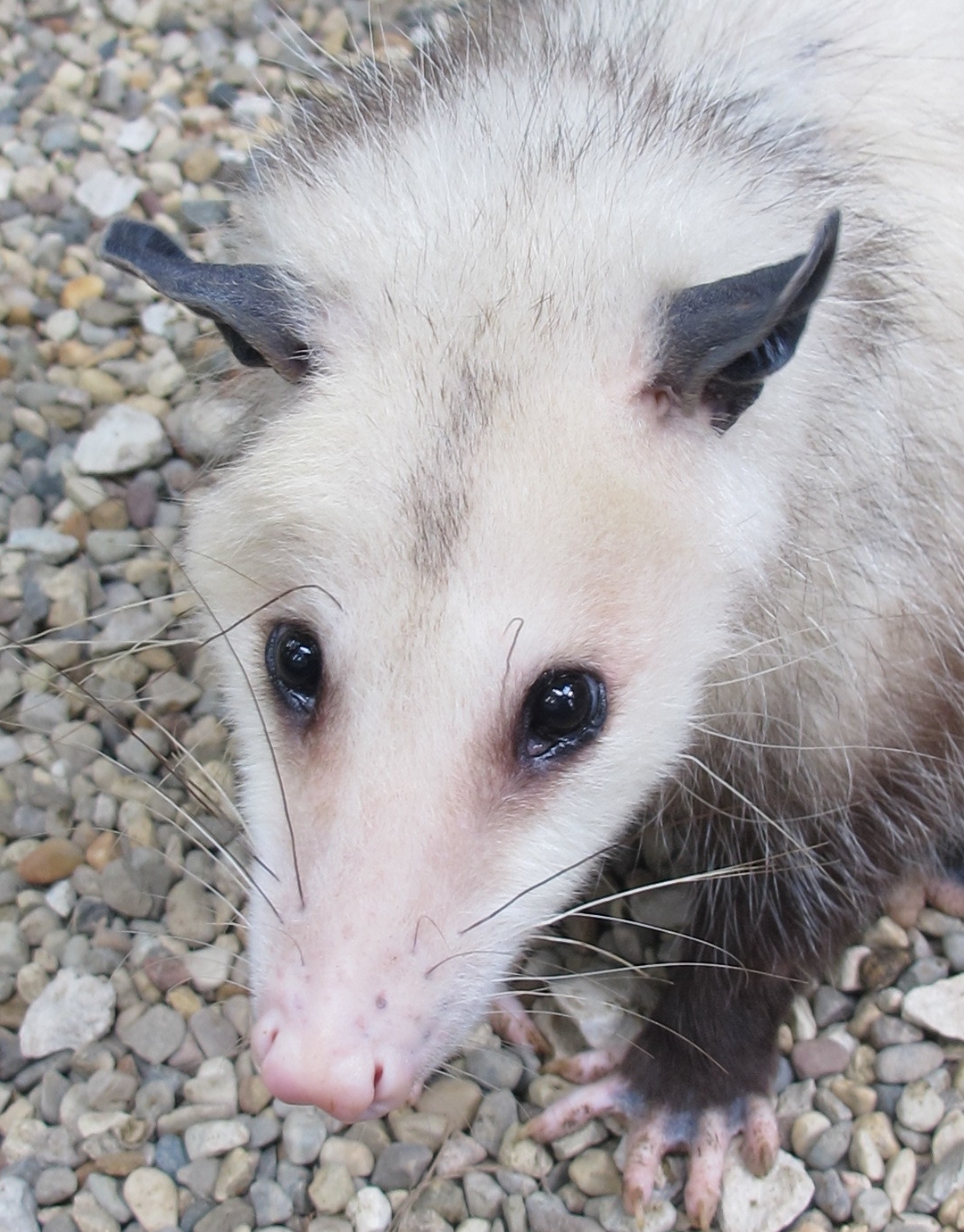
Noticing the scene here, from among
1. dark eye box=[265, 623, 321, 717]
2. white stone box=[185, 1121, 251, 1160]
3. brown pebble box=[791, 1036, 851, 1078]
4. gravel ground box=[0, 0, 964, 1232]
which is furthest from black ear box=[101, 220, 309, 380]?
brown pebble box=[791, 1036, 851, 1078]

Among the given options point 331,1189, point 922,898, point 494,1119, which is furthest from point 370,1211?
point 922,898

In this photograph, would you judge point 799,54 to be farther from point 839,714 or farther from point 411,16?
point 411,16

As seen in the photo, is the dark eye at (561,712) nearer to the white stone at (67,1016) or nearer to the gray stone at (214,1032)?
the gray stone at (214,1032)

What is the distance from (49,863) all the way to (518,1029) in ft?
3.82

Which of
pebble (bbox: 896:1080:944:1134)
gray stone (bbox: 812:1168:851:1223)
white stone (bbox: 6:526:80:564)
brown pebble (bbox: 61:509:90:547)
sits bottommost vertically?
gray stone (bbox: 812:1168:851:1223)

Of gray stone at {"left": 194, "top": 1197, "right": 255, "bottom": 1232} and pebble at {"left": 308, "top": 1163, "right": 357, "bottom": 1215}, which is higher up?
pebble at {"left": 308, "top": 1163, "right": 357, "bottom": 1215}

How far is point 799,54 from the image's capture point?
2.56m

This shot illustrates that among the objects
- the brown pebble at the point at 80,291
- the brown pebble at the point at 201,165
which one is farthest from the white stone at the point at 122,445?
the brown pebble at the point at 201,165

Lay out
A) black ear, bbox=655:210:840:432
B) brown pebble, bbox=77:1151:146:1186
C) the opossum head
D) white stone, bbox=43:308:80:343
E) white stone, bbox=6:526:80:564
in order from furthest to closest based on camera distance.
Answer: white stone, bbox=43:308:80:343
white stone, bbox=6:526:80:564
brown pebble, bbox=77:1151:146:1186
the opossum head
black ear, bbox=655:210:840:432

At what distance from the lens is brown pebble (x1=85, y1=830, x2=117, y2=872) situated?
312 centimetres

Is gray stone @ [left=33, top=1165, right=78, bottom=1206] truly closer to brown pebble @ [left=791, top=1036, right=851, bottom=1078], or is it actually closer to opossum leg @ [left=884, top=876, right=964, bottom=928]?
brown pebble @ [left=791, top=1036, right=851, bottom=1078]

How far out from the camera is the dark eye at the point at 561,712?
1.97m

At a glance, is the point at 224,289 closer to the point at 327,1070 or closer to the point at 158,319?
the point at 327,1070

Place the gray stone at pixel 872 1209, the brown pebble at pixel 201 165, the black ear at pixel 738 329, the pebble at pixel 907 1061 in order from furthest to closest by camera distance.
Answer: the brown pebble at pixel 201 165
the pebble at pixel 907 1061
the gray stone at pixel 872 1209
the black ear at pixel 738 329
